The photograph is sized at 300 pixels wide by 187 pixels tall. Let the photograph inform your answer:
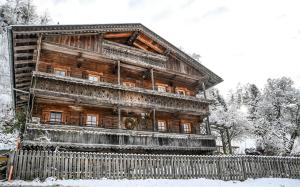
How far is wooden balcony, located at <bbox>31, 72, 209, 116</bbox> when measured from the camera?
16453mm

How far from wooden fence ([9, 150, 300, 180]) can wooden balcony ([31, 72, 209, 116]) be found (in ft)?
17.3

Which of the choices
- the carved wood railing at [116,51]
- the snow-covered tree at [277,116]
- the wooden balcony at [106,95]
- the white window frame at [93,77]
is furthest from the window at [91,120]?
the snow-covered tree at [277,116]

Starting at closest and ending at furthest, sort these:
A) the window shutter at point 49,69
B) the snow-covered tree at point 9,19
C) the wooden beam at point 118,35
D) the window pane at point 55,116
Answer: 1. the window pane at point 55,116
2. the window shutter at point 49,69
3. the wooden beam at point 118,35
4. the snow-covered tree at point 9,19

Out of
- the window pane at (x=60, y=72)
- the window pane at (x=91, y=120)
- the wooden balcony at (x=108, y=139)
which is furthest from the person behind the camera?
the window pane at (x=91, y=120)

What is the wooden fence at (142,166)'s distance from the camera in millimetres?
12094

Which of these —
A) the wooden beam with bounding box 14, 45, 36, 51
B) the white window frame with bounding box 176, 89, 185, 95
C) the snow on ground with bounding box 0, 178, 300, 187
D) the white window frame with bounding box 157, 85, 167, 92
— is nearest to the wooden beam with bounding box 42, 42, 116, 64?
the wooden beam with bounding box 14, 45, 36, 51

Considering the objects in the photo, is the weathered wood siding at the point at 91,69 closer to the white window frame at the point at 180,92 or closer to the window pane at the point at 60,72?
the window pane at the point at 60,72

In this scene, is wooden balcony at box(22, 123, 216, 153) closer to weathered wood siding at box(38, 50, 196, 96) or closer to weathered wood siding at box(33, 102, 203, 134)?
weathered wood siding at box(33, 102, 203, 134)

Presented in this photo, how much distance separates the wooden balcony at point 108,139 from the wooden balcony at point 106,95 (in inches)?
95.9

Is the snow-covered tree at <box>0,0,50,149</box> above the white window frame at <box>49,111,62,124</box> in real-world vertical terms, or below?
above

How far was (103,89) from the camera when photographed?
18.7 metres

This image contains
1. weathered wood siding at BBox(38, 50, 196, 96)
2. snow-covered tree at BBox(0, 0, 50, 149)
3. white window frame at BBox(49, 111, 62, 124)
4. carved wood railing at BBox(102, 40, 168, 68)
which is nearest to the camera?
white window frame at BBox(49, 111, 62, 124)

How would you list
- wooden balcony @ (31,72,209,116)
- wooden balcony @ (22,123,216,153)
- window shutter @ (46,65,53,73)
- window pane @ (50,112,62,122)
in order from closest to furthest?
wooden balcony @ (22,123,216,153)
wooden balcony @ (31,72,209,116)
window pane @ (50,112,62,122)
window shutter @ (46,65,53,73)

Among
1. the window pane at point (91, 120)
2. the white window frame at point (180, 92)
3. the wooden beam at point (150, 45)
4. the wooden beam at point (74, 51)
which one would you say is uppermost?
the wooden beam at point (150, 45)
